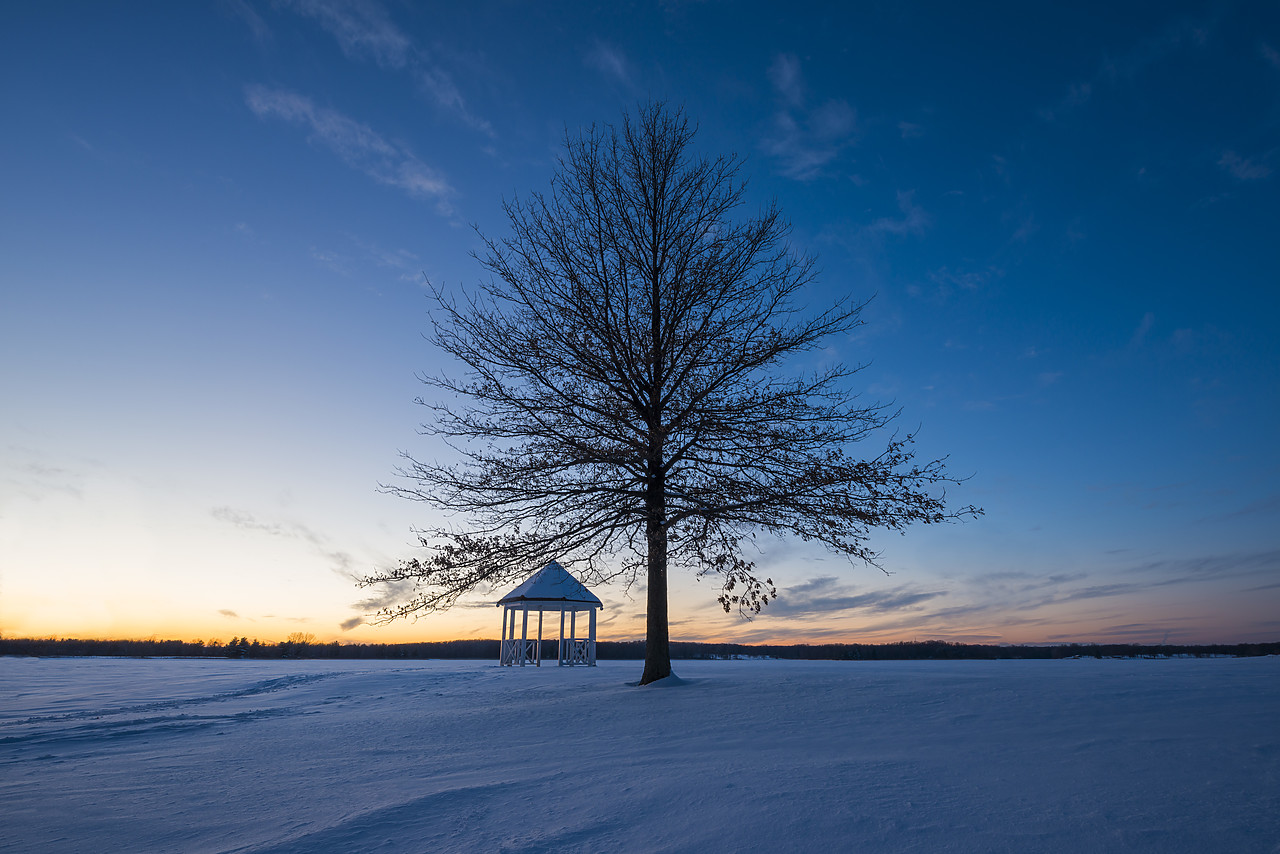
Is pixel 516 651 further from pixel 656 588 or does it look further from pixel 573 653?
pixel 656 588

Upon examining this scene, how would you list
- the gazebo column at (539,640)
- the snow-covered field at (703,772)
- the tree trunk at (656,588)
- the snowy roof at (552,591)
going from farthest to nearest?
the gazebo column at (539,640), the snowy roof at (552,591), the tree trunk at (656,588), the snow-covered field at (703,772)

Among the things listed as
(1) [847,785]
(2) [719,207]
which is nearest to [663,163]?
(2) [719,207]

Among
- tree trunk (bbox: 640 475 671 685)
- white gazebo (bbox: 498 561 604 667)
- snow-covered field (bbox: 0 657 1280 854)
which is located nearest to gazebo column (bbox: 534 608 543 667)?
white gazebo (bbox: 498 561 604 667)

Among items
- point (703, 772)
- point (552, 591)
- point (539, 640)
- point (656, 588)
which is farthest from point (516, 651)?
point (703, 772)

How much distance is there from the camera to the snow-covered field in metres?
3.31

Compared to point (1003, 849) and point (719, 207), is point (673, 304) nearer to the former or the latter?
point (719, 207)

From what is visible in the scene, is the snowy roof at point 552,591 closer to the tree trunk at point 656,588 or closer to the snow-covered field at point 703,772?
the tree trunk at point 656,588

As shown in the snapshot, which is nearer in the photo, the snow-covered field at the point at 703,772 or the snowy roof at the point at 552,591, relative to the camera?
the snow-covered field at the point at 703,772

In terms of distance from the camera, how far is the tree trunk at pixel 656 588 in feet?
35.0

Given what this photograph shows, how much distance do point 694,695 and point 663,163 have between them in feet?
31.2

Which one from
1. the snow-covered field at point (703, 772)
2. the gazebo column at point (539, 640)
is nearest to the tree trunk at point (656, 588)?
the snow-covered field at point (703, 772)

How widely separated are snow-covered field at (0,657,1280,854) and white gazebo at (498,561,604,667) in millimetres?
12965

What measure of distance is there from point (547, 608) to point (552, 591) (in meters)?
0.55

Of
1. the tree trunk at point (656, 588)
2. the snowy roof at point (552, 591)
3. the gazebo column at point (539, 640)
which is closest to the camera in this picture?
the tree trunk at point (656, 588)
